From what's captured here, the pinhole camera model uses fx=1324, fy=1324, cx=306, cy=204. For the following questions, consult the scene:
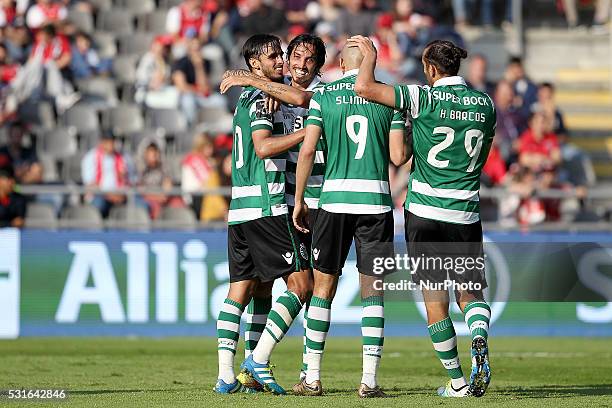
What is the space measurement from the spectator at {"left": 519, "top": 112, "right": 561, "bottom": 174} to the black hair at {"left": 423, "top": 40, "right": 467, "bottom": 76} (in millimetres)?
9254

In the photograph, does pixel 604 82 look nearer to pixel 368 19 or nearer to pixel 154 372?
pixel 368 19

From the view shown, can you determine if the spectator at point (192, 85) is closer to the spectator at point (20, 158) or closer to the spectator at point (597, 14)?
the spectator at point (20, 158)

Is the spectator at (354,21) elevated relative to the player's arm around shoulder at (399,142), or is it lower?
elevated

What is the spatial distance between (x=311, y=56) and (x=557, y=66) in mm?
14033

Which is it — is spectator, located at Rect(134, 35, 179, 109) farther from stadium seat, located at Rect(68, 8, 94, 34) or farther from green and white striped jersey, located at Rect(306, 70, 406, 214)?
green and white striped jersey, located at Rect(306, 70, 406, 214)

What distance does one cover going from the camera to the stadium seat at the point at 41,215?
16.4 m

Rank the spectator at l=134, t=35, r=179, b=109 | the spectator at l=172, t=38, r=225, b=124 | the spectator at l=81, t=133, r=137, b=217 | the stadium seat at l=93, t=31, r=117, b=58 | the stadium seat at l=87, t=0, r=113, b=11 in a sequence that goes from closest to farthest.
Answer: the spectator at l=81, t=133, r=137, b=217 → the spectator at l=172, t=38, r=225, b=124 → the spectator at l=134, t=35, r=179, b=109 → the stadium seat at l=93, t=31, r=117, b=58 → the stadium seat at l=87, t=0, r=113, b=11

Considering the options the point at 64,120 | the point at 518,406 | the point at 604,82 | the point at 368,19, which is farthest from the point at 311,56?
the point at 604,82

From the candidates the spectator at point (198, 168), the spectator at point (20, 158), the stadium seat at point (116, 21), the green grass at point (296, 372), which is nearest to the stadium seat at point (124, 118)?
the spectator at point (20, 158)

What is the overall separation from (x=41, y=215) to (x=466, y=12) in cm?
949

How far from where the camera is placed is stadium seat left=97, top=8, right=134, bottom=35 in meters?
21.6

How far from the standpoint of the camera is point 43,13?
68.7ft

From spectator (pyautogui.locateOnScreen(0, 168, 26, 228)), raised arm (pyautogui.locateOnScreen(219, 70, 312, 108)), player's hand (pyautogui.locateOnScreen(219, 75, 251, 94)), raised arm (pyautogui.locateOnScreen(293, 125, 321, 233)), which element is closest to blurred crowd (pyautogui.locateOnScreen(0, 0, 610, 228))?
spectator (pyautogui.locateOnScreen(0, 168, 26, 228))

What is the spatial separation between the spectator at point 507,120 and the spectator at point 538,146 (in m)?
0.25
